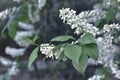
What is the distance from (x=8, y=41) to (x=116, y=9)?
2294mm

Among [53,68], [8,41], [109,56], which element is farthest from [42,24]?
[109,56]

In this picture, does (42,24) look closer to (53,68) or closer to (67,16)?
(53,68)

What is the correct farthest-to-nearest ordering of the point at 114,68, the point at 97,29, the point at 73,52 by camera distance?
the point at 114,68 < the point at 97,29 < the point at 73,52

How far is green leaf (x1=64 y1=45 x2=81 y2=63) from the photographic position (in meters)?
0.90

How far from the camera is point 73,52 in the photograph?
915 millimetres

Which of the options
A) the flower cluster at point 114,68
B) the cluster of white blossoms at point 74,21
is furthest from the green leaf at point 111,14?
the cluster of white blossoms at point 74,21

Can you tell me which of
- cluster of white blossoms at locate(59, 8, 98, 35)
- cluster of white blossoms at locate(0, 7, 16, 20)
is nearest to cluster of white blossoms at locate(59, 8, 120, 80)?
cluster of white blossoms at locate(59, 8, 98, 35)

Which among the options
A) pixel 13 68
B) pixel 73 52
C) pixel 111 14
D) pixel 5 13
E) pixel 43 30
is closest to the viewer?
pixel 73 52

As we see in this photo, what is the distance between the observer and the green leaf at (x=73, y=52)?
35.6 inches

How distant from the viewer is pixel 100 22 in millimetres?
1360

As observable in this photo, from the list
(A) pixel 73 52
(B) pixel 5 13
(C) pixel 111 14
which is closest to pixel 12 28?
(B) pixel 5 13

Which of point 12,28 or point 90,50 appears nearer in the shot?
point 90,50

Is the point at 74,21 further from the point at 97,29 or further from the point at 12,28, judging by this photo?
the point at 12,28

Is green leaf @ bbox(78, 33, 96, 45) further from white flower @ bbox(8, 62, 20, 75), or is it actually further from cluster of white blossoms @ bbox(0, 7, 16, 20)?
white flower @ bbox(8, 62, 20, 75)
